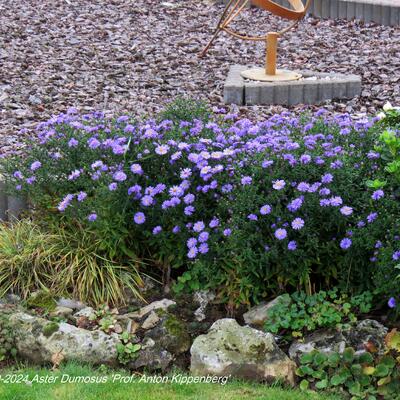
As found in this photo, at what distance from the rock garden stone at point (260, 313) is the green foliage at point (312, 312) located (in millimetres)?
13

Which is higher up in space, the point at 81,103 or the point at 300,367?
the point at 81,103

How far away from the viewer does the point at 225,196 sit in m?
3.85

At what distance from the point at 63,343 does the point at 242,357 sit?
0.77 m

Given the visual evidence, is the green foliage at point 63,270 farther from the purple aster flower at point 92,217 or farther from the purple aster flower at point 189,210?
the purple aster flower at point 189,210

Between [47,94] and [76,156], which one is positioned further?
[47,94]

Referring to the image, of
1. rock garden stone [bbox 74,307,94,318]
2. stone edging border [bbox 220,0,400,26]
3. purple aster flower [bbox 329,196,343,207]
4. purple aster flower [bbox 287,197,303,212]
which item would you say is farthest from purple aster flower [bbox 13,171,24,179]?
stone edging border [bbox 220,0,400,26]

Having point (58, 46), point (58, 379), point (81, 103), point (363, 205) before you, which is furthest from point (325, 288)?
point (58, 46)

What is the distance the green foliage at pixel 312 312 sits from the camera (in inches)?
138

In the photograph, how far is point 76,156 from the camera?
14.1ft

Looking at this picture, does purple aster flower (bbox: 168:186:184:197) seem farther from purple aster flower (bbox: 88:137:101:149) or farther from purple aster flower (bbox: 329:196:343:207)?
purple aster flower (bbox: 329:196:343:207)

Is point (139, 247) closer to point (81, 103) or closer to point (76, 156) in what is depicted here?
point (76, 156)

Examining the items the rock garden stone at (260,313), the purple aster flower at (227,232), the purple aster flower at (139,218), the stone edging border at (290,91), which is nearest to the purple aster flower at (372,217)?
the rock garden stone at (260,313)

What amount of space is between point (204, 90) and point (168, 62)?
115 centimetres

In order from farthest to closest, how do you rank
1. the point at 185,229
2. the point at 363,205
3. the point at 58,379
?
the point at 185,229, the point at 363,205, the point at 58,379
